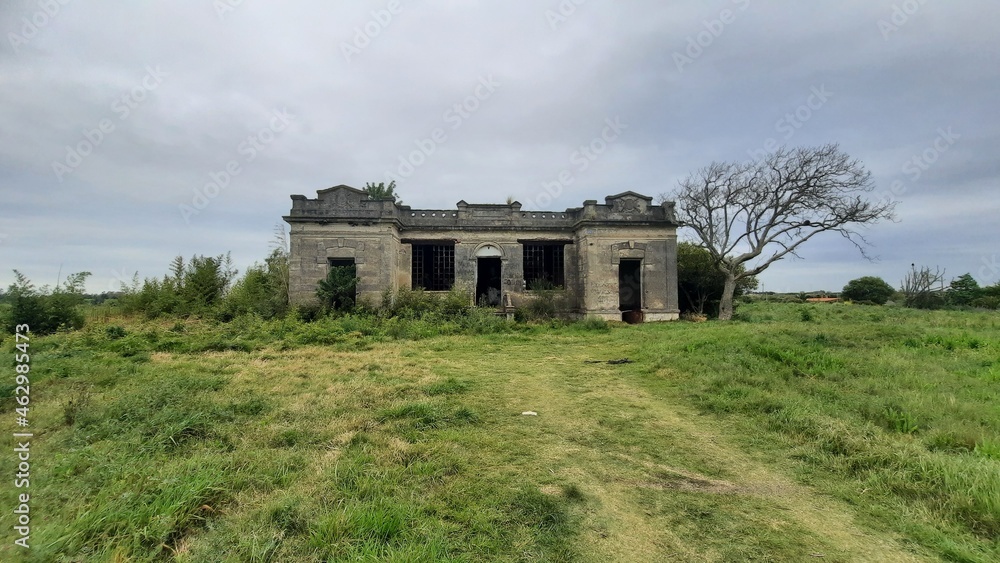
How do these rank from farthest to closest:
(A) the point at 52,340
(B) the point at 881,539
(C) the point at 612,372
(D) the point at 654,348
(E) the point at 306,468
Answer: (A) the point at 52,340, (D) the point at 654,348, (C) the point at 612,372, (E) the point at 306,468, (B) the point at 881,539

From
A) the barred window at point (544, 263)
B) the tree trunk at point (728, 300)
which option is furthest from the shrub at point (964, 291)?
the barred window at point (544, 263)

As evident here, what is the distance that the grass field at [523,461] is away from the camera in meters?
2.38

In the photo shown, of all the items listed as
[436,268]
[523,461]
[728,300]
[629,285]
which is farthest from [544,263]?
[523,461]

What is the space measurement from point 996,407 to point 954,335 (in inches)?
201

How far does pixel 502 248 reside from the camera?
16938 mm

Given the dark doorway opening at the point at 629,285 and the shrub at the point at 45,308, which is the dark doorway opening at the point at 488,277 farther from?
the shrub at the point at 45,308

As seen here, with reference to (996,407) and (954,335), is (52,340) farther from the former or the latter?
(954,335)

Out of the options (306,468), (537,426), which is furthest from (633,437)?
(306,468)

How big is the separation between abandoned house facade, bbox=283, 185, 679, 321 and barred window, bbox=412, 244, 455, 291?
43 millimetres

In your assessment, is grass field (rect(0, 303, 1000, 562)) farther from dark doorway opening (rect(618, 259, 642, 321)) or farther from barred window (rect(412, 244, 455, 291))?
dark doorway opening (rect(618, 259, 642, 321))

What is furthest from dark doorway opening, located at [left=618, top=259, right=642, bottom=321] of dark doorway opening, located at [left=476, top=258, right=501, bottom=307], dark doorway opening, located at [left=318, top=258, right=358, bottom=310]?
dark doorway opening, located at [left=318, top=258, right=358, bottom=310]

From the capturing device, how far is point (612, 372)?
7.40 metres

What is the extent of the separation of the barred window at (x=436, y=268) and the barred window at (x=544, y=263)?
320 cm

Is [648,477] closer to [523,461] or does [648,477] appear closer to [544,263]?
[523,461]
